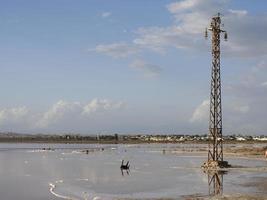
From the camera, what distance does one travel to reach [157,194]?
36531mm

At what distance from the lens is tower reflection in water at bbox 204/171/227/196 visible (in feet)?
118

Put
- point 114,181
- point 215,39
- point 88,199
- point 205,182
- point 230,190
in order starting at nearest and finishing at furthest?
point 88,199, point 230,190, point 205,182, point 114,181, point 215,39

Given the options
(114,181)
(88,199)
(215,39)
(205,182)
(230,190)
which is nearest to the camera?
(88,199)

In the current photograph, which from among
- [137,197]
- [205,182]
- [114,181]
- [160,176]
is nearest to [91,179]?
[114,181]

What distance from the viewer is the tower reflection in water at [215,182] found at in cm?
3593

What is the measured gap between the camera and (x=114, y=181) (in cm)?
4772

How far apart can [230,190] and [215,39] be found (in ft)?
64.6

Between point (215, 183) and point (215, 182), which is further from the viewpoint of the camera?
point (215, 182)

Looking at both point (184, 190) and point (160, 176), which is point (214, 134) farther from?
point (184, 190)

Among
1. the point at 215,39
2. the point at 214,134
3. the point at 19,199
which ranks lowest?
the point at 19,199

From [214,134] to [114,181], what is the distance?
36.6ft

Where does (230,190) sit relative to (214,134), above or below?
below

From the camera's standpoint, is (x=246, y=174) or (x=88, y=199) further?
(x=246, y=174)

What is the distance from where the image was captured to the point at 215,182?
137 feet
